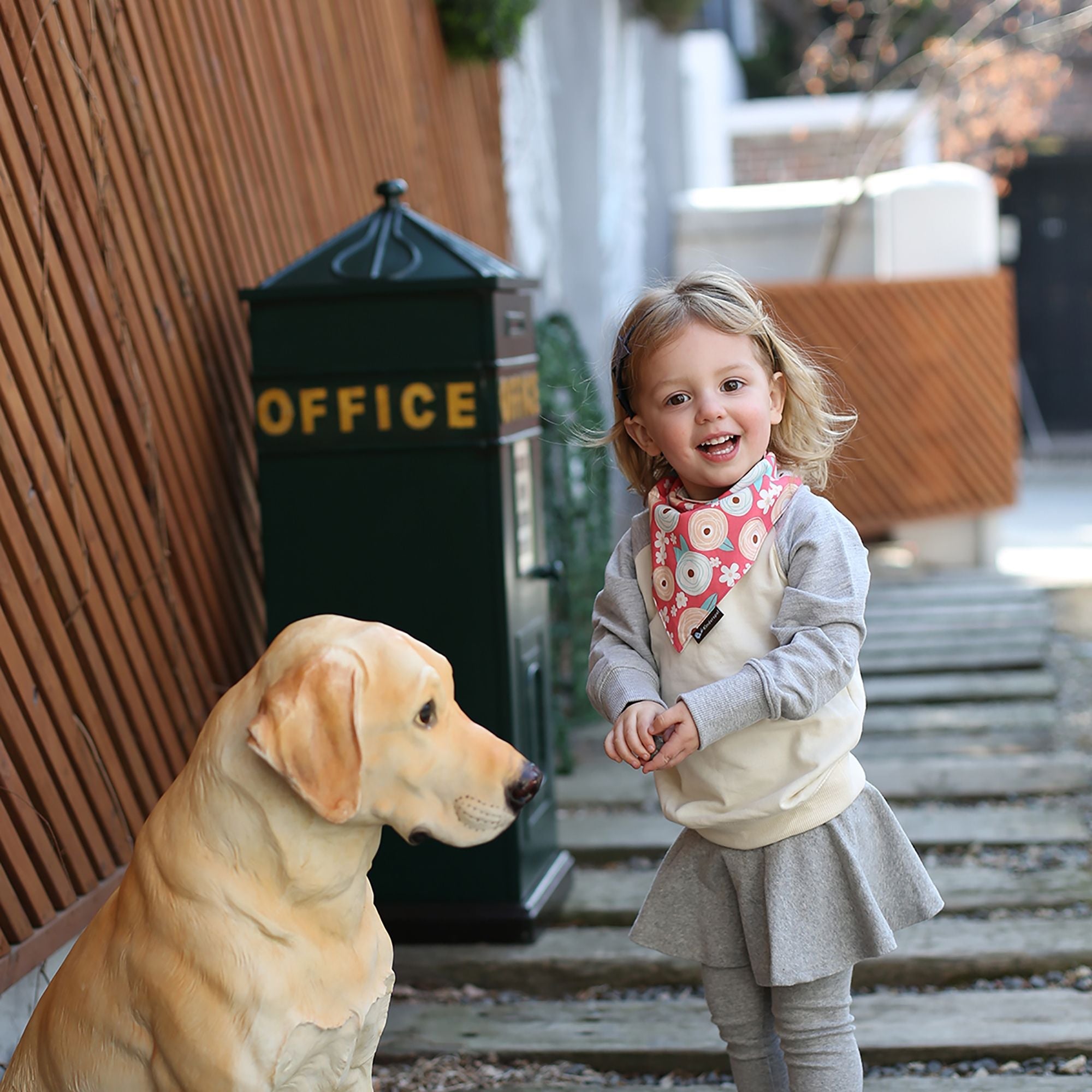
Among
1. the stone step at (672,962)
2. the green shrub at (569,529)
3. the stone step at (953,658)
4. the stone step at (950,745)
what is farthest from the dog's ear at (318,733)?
the stone step at (953,658)

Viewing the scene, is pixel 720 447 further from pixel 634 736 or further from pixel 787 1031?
pixel 787 1031

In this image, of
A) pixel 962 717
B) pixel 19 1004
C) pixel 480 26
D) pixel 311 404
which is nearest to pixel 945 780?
pixel 962 717

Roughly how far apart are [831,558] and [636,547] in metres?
0.38

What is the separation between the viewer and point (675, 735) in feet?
7.05

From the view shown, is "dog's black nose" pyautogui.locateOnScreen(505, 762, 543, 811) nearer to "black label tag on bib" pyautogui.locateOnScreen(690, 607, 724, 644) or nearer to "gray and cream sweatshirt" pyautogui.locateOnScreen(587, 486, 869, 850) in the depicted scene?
"gray and cream sweatshirt" pyautogui.locateOnScreen(587, 486, 869, 850)

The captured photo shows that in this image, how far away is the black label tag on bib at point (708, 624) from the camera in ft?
7.57

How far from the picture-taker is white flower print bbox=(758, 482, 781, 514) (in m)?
Result: 2.31

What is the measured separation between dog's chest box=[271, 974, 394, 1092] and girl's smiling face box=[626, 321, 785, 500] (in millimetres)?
958

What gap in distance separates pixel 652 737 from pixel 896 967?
173 cm

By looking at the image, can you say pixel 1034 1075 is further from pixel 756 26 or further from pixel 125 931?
pixel 756 26

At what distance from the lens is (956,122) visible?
13531 millimetres

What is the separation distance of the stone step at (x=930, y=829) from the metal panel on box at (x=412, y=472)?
0.76 m

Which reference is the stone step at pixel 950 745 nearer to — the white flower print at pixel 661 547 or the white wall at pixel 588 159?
the white wall at pixel 588 159

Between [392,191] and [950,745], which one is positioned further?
[950,745]
